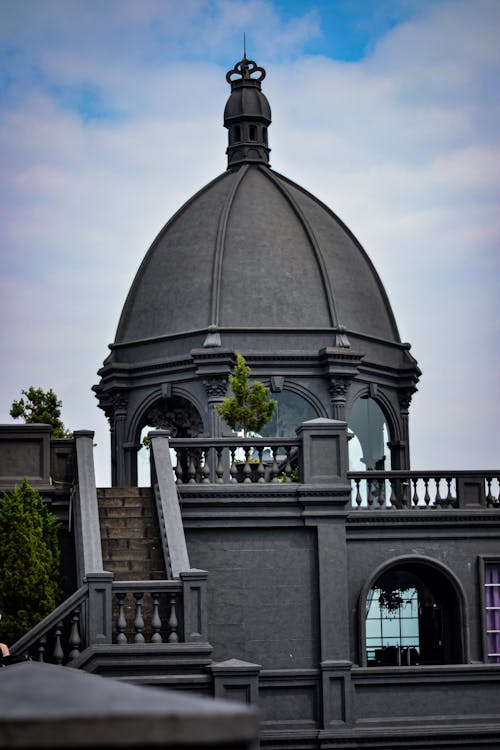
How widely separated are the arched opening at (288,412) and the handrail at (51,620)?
52.8ft

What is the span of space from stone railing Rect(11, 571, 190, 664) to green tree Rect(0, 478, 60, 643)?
110cm

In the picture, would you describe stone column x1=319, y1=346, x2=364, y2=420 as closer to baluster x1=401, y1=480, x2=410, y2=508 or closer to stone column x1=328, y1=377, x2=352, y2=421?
stone column x1=328, y1=377, x2=352, y2=421

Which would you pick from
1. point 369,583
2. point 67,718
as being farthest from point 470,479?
point 67,718

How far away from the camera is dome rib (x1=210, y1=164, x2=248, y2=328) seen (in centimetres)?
3575

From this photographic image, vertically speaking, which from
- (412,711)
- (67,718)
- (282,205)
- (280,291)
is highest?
(282,205)

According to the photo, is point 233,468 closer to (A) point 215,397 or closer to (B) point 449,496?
(B) point 449,496

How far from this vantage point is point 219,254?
36.5 meters

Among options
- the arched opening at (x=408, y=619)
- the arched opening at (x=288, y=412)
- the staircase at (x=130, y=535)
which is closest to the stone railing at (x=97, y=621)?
the staircase at (x=130, y=535)

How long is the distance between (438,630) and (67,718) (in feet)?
74.8

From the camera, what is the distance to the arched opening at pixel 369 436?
3666cm

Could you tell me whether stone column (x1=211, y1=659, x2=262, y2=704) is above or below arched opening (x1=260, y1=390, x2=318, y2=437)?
below

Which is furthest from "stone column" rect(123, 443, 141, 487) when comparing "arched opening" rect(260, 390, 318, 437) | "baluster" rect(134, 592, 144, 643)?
"baluster" rect(134, 592, 144, 643)

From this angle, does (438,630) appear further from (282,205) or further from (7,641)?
(282,205)

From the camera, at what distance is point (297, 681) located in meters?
22.8
